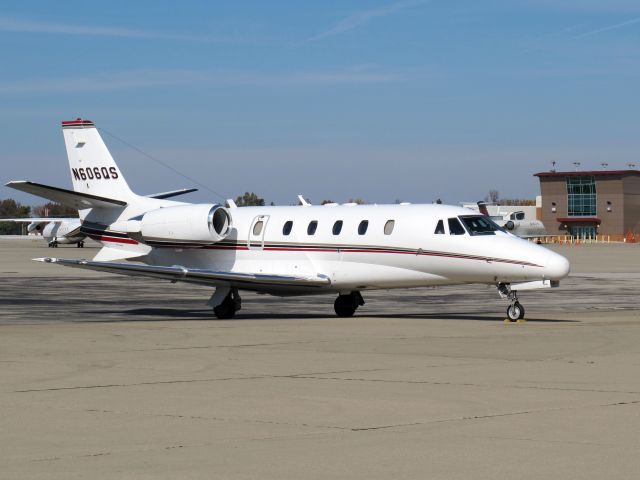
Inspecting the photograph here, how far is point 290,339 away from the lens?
20.0m

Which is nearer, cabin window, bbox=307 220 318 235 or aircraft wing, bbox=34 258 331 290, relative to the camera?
aircraft wing, bbox=34 258 331 290

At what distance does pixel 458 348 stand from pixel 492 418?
7334 mm

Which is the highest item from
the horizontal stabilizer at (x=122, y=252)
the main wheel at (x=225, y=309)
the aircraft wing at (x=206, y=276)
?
the horizontal stabilizer at (x=122, y=252)

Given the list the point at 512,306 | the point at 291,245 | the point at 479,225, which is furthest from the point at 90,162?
the point at 512,306

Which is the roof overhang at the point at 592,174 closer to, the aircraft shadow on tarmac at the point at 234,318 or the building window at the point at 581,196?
the building window at the point at 581,196

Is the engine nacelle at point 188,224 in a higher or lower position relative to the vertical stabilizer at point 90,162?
lower

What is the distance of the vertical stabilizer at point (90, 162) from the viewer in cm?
3055

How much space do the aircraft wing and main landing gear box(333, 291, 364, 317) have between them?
41.4 inches

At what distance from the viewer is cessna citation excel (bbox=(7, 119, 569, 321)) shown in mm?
24484

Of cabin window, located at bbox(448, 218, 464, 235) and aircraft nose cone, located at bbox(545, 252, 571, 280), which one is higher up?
cabin window, located at bbox(448, 218, 464, 235)

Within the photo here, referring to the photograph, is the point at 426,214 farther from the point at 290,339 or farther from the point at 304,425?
the point at 304,425

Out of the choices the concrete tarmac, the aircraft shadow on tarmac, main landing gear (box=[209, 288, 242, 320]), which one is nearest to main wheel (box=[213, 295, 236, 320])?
main landing gear (box=[209, 288, 242, 320])

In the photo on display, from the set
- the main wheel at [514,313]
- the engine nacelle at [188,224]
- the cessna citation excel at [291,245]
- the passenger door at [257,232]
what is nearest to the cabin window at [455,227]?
the cessna citation excel at [291,245]

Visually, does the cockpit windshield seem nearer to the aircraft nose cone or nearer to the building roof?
the aircraft nose cone
